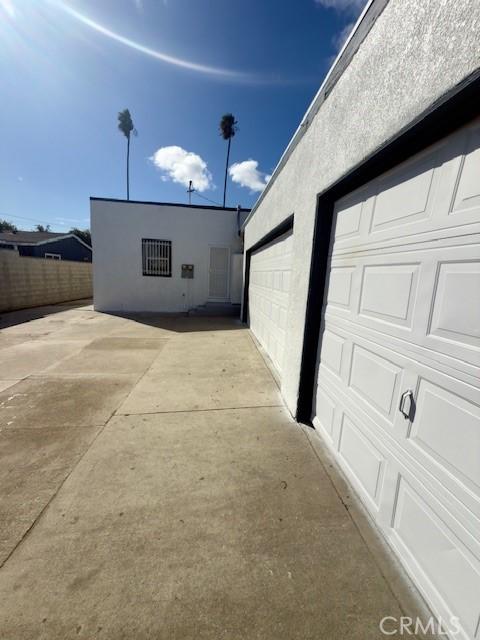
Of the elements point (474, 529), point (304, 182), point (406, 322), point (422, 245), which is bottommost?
point (474, 529)

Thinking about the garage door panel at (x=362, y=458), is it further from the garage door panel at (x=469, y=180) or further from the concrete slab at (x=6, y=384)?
the concrete slab at (x=6, y=384)

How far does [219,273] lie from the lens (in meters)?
11.0

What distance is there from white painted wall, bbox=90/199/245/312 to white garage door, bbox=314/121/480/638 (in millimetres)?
9274

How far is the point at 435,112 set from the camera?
1.25 metres

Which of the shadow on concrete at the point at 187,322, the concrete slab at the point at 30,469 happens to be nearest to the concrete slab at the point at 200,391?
the concrete slab at the point at 30,469

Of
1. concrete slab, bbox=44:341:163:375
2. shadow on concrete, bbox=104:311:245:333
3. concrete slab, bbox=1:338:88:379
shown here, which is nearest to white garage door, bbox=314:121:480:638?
concrete slab, bbox=44:341:163:375

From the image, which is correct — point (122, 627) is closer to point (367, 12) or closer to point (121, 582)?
point (121, 582)

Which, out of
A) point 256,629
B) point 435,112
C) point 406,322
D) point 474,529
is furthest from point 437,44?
point 256,629

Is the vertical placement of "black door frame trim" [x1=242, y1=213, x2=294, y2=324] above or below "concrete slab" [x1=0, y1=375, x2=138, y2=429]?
above

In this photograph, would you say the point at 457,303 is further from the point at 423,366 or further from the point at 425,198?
the point at 425,198

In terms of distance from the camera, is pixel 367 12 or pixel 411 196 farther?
pixel 367 12

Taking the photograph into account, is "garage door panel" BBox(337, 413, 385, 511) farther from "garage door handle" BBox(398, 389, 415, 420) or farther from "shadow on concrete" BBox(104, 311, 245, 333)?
"shadow on concrete" BBox(104, 311, 245, 333)

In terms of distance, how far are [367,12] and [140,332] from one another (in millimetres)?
6931

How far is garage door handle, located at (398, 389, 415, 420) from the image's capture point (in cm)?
145
